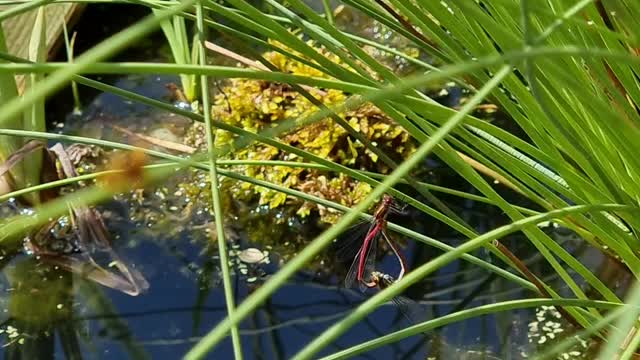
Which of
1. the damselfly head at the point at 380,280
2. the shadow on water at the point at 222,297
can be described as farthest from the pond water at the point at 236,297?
the damselfly head at the point at 380,280

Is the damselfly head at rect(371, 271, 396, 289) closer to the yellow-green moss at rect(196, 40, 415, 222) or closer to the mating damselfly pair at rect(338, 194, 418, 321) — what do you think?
the mating damselfly pair at rect(338, 194, 418, 321)

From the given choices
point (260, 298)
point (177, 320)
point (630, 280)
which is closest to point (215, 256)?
point (177, 320)

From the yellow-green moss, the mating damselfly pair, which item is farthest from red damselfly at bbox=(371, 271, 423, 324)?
the yellow-green moss

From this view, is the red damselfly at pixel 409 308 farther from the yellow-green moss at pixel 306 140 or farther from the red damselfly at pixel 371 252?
the yellow-green moss at pixel 306 140

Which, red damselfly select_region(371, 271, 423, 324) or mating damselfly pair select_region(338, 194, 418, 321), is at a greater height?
mating damselfly pair select_region(338, 194, 418, 321)

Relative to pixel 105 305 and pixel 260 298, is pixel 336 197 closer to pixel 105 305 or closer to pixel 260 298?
pixel 105 305

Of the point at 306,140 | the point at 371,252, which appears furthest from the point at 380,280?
the point at 306,140

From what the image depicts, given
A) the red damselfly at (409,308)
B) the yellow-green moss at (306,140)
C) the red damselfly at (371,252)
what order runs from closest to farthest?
1. the red damselfly at (371,252)
2. the red damselfly at (409,308)
3. the yellow-green moss at (306,140)
